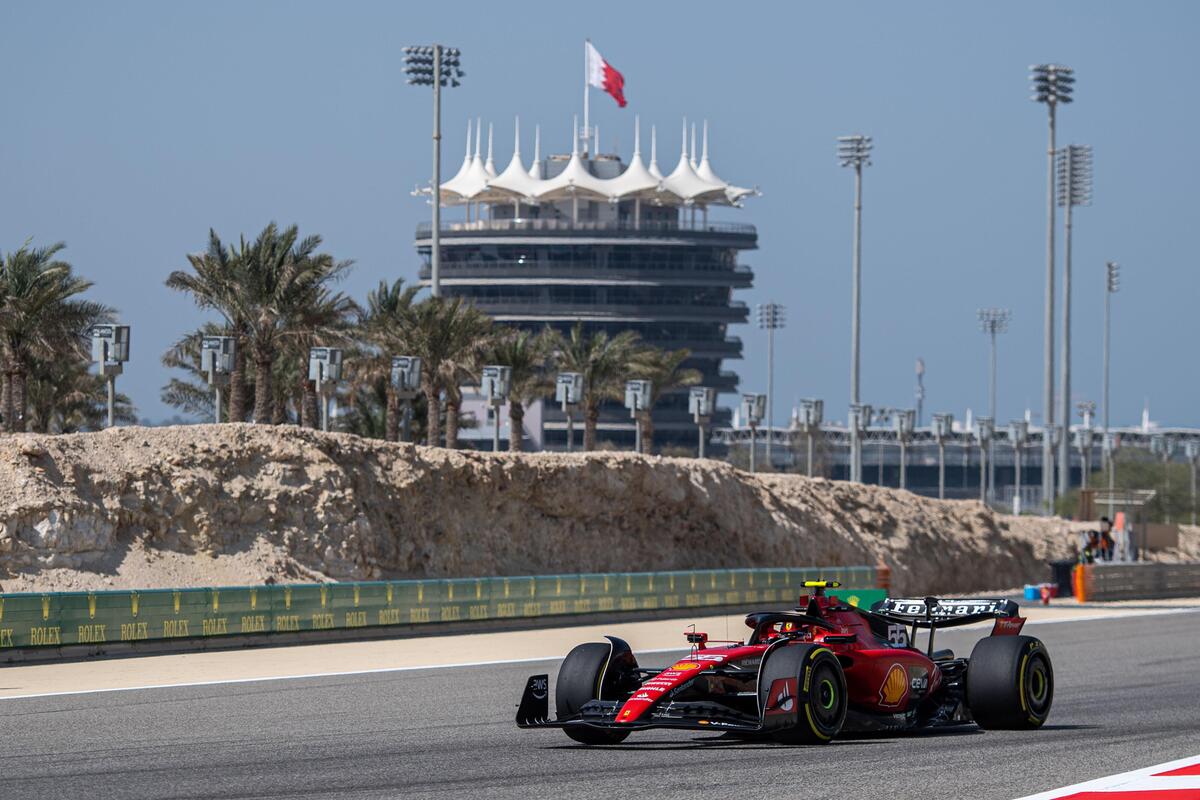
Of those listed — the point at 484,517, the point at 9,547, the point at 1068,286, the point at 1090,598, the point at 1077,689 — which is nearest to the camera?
the point at 1077,689

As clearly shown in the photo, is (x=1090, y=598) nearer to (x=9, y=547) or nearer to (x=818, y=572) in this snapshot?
(x=818, y=572)

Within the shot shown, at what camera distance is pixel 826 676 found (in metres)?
13.0

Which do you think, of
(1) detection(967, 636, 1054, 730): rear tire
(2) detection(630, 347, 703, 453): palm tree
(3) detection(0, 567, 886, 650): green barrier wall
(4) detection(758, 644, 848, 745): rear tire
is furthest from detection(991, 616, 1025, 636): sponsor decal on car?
(2) detection(630, 347, 703, 453): palm tree

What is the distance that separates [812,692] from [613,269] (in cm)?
12139

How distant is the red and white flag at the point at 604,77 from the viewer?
4493 inches

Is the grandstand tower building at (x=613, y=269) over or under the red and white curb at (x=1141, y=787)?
over

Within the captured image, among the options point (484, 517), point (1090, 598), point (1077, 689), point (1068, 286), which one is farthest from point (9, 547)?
point (1068, 286)

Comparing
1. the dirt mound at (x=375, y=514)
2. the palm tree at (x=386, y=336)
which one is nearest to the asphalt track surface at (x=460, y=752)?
the dirt mound at (x=375, y=514)

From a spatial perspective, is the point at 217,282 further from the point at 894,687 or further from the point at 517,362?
the point at 894,687

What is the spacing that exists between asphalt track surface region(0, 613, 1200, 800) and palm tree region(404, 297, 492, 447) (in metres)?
35.8

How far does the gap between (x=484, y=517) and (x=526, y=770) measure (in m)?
28.0

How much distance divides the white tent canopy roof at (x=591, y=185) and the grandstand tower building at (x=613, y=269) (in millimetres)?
120

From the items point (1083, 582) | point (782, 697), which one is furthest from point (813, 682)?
point (1083, 582)

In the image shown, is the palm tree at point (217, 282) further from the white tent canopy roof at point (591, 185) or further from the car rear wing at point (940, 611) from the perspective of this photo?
the white tent canopy roof at point (591, 185)
